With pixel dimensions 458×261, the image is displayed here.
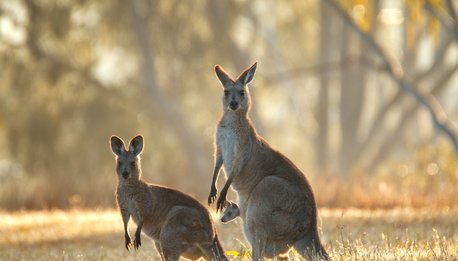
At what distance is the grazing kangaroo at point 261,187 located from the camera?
23.9 ft

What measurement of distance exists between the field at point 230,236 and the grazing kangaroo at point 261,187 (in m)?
0.43

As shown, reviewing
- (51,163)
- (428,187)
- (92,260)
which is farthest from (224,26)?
(92,260)

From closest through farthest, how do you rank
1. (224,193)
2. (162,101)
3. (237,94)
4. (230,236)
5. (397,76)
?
(224,193), (237,94), (230,236), (397,76), (162,101)

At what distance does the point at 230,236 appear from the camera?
37.4ft

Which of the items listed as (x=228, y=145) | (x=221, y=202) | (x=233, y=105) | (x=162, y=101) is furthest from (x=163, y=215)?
(x=162, y=101)

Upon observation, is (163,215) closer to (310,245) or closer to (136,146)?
(136,146)

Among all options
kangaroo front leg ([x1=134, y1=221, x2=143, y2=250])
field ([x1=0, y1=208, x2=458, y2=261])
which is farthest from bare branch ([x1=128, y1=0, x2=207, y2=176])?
kangaroo front leg ([x1=134, y1=221, x2=143, y2=250])

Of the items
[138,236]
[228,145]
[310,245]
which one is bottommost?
[310,245]

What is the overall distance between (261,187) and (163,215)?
887 mm

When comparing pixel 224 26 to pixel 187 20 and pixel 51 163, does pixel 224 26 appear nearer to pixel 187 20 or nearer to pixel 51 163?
pixel 187 20

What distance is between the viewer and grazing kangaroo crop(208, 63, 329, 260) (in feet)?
23.9

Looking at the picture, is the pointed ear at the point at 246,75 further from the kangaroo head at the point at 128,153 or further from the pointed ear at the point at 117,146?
the pointed ear at the point at 117,146

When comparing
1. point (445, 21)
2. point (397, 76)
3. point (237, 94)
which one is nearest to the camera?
point (237, 94)

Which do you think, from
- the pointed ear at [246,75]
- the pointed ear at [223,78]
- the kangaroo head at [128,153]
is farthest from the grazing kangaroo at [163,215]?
the pointed ear at [246,75]
